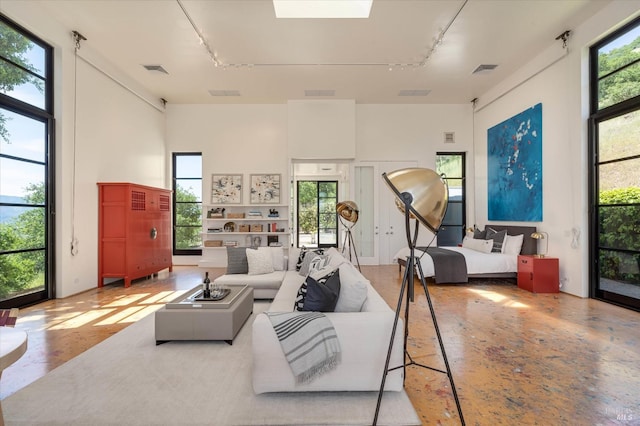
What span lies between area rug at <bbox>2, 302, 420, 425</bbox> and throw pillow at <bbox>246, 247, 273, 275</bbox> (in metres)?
1.94

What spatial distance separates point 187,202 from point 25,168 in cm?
377

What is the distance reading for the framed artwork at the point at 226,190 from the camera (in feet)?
25.5

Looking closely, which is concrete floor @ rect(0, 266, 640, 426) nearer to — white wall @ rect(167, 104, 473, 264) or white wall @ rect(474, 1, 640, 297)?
white wall @ rect(474, 1, 640, 297)

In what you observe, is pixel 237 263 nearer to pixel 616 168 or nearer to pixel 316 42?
pixel 316 42

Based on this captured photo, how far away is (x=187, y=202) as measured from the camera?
800cm

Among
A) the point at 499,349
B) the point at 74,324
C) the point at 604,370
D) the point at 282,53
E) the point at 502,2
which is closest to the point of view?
the point at 604,370

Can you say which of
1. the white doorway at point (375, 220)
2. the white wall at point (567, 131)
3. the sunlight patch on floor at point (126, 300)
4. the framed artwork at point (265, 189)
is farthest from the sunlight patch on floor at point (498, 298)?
the sunlight patch on floor at point (126, 300)

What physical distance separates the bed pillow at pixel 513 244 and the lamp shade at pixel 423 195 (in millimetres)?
5012

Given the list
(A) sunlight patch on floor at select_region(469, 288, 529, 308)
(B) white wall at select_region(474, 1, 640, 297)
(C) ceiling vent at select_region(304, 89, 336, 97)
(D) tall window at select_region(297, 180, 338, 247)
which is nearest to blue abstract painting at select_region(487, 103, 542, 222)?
(B) white wall at select_region(474, 1, 640, 297)

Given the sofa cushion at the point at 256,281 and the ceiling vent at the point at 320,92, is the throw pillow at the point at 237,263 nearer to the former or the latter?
the sofa cushion at the point at 256,281

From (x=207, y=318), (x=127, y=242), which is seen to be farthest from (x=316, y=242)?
(x=207, y=318)

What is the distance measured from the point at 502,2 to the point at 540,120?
245 cm

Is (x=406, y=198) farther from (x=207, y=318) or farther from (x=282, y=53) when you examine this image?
(x=282, y=53)

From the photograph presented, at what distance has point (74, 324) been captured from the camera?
140 inches
